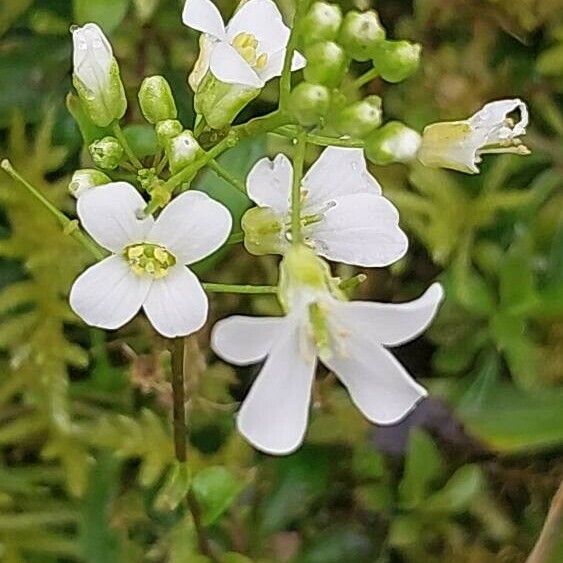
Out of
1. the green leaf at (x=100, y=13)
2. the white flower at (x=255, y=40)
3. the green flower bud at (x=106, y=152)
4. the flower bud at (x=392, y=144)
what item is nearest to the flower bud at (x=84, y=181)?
the green flower bud at (x=106, y=152)

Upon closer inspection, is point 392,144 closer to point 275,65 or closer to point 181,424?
point 275,65

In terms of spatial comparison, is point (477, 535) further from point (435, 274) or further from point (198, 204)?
point (198, 204)

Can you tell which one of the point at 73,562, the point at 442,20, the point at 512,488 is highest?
the point at 442,20

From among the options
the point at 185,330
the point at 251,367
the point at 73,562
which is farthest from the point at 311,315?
the point at 73,562

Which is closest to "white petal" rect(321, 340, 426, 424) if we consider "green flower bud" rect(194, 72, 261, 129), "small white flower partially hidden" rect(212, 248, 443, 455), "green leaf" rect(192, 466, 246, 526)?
"small white flower partially hidden" rect(212, 248, 443, 455)

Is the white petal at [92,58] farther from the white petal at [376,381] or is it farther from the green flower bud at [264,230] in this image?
the white petal at [376,381]

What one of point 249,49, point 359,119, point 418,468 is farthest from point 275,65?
point 418,468
